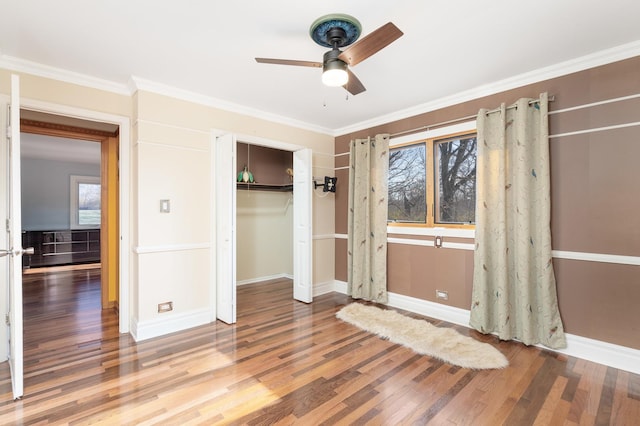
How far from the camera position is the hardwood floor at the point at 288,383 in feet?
6.21

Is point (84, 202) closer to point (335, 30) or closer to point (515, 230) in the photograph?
point (335, 30)

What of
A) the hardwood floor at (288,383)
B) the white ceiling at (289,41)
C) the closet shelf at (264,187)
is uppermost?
the white ceiling at (289,41)

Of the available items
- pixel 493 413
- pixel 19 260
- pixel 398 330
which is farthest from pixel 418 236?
pixel 19 260

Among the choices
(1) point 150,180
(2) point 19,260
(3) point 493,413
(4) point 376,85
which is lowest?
(3) point 493,413

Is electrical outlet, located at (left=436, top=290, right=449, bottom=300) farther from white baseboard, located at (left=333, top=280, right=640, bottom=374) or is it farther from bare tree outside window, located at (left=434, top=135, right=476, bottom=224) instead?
bare tree outside window, located at (left=434, top=135, right=476, bottom=224)

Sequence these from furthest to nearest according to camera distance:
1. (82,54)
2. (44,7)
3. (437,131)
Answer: (437,131) < (82,54) < (44,7)

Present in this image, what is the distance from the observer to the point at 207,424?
1809 mm

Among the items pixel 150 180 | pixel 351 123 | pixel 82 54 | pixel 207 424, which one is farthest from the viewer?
pixel 351 123

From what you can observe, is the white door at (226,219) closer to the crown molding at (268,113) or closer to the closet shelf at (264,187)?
the crown molding at (268,113)

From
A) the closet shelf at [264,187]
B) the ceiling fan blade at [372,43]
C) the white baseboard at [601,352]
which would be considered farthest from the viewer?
the closet shelf at [264,187]

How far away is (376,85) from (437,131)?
40.8 inches

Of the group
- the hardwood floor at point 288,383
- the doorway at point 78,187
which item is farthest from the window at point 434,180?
the doorway at point 78,187

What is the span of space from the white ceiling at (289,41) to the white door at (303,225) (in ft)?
3.85

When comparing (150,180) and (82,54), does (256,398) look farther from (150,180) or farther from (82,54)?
(82,54)
